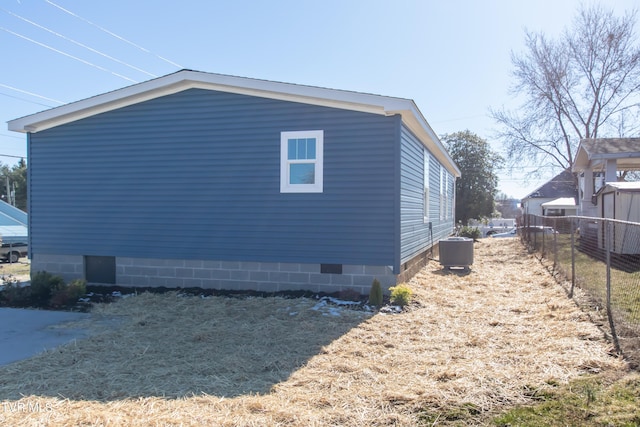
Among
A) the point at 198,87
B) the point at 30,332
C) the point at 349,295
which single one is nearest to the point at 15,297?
the point at 30,332

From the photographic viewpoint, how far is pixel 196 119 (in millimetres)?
9469

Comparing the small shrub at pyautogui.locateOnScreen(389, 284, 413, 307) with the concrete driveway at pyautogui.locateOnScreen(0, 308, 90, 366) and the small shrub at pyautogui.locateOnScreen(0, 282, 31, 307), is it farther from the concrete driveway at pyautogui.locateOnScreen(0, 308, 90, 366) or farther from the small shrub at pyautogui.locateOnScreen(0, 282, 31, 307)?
the small shrub at pyautogui.locateOnScreen(0, 282, 31, 307)

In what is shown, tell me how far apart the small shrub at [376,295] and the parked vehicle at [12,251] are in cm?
1631

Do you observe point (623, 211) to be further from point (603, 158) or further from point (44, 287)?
point (44, 287)

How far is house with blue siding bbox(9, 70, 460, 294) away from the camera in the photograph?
850cm

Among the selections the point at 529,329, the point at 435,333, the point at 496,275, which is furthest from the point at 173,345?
the point at 496,275

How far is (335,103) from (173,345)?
4903 millimetres

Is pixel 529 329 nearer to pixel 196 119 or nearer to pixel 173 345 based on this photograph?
pixel 173 345

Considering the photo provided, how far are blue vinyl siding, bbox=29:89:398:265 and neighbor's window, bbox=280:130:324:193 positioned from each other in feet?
0.41

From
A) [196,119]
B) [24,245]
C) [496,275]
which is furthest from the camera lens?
[24,245]

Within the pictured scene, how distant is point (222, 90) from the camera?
926 centimetres

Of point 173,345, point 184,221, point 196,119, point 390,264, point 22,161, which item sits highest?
point 22,161

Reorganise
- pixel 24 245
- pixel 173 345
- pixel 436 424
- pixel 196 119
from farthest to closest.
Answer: pixel 24 245
pixel 196 119
pixel 173 345
pixel 436 424

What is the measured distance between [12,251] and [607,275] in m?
20.3
